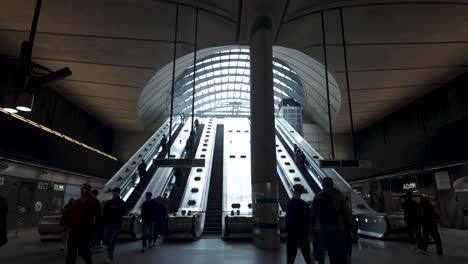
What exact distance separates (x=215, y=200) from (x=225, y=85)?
Result: 82.5ft

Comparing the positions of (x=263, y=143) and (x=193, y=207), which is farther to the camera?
(x=193, y=207)

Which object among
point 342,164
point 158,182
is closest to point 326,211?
point 342,164

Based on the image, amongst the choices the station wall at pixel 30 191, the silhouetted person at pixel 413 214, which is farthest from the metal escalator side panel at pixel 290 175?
the station wall at pixel 30 191

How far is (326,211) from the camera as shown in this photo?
4211 mm

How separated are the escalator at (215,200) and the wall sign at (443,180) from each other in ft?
33.3

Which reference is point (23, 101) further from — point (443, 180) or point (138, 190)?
point (443, 180)

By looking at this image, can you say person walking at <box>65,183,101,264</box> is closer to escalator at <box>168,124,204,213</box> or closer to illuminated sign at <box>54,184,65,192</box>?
escalator at <box>168,124,204,213</box>

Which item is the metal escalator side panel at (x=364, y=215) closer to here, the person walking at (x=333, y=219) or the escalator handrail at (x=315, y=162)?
the escalator handrail at (x=315, y=162)

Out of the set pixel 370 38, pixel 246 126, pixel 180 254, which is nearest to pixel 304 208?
pixel 180 254

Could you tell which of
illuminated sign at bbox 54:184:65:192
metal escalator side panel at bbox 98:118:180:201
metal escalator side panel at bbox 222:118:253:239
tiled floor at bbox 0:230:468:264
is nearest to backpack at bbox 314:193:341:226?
tiled floor at bbox 0:230:468:264

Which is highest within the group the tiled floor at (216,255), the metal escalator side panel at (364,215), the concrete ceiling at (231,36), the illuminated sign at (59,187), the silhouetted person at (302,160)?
the concrete ceiling at (231,36)

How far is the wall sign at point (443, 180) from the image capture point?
13383 millimetres

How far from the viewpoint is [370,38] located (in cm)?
1214

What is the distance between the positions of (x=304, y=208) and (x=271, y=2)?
23.9 ft
